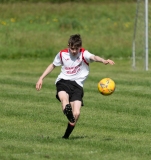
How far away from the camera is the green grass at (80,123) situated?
8.95 meters

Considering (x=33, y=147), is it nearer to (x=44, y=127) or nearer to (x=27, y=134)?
(x=27, y=134)

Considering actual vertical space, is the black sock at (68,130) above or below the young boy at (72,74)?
below

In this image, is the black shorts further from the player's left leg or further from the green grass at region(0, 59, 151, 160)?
the green grass at region(0, 59, 151, 160)

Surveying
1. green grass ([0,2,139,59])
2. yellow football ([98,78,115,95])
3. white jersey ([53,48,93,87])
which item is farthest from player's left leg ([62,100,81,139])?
green grass ([0,2,139,59])

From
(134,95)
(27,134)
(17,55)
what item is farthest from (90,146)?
(17,55)

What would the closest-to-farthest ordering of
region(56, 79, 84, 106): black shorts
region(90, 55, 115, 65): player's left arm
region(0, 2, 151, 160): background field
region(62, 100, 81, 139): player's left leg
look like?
region(0, 2, 151, 160): background field < region(90, 55, 115, 65): player's left arm < region(62, 100, 81, 139): player's left leg < region(56, 79, 84, 106): black shorts

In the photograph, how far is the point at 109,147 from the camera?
30.8 ft

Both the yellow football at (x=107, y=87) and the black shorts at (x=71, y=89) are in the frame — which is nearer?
the black shorts at (x=71, y=89)

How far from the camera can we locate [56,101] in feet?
50.3

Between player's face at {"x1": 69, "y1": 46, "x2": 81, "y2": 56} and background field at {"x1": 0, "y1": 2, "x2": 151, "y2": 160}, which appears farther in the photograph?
player's face at {"x1": 69, "y1": 46, "x2": 81, "y2": 56}

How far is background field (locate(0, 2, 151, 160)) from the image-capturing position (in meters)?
9.30

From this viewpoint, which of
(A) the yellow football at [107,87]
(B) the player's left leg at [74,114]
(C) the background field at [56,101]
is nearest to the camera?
(C) the background field at [56,101]

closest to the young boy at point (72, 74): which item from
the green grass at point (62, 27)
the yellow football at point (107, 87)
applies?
the yellow football at point (107, 87)

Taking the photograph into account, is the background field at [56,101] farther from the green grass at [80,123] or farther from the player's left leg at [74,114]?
the player's left leg at [74,114]
